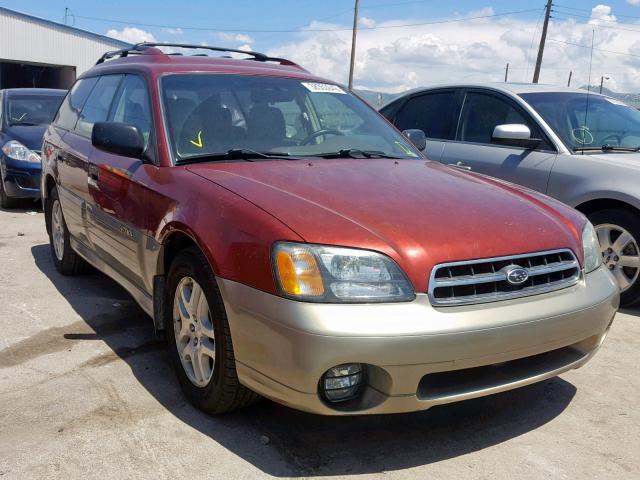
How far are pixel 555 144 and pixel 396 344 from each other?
3.48 metres

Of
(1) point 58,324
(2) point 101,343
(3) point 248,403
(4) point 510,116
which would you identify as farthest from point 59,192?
(4) point 510,116

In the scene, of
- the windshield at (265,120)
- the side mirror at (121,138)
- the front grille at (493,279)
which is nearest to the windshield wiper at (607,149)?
the windshield at (265,120)

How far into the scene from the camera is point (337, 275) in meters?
2.49

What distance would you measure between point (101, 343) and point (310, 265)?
2.04 meters

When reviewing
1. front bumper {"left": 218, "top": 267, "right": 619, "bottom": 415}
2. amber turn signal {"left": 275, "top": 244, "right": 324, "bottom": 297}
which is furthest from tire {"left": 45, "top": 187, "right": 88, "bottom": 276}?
amber turn signal {"left": 275, "top": 244, "right": 324, "bottom": 297}

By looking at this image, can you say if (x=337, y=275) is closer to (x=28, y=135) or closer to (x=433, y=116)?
(x=433, y=116)

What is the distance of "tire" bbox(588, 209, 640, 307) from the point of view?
15.6 feet

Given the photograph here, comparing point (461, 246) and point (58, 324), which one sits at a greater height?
point (461, 246)

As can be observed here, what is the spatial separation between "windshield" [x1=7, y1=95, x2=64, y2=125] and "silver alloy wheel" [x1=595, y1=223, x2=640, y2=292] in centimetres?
729

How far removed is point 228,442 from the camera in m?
2.84

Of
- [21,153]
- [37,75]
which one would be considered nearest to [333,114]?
[21,153]

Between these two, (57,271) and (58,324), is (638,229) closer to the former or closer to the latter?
(58,324)

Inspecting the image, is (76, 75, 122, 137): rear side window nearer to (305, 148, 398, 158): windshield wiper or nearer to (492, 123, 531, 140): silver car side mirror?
(305, 148, 398, 158): windshield wiper

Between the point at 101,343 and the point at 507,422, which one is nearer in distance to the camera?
the point at 507,422
